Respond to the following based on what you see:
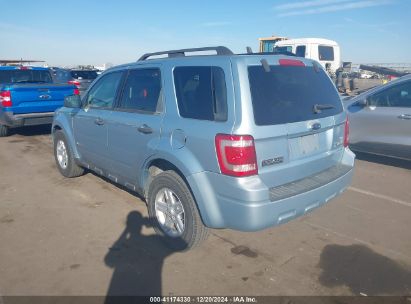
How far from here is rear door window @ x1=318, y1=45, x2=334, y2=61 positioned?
15750 millimetres

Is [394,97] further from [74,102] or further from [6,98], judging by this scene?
[6,98]

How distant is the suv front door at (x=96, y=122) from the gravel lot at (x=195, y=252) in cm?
61

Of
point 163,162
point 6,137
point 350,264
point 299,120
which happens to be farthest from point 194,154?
point 6,137

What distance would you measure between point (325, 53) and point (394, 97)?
10750 mm

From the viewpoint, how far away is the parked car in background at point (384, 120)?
5.87 meters

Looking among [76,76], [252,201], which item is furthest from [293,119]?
[76,76]

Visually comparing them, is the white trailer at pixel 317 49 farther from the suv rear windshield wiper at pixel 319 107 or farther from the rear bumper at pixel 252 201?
the rear bumper at pixel 252 201

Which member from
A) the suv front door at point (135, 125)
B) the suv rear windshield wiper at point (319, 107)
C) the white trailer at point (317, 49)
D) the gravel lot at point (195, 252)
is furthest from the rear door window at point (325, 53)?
the suv front door at point (135, 125)

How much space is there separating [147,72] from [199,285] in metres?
2.31

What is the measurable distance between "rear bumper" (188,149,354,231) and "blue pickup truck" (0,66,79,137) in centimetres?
669

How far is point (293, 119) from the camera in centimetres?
314

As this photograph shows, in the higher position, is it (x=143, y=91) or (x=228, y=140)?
(x=143, y=91)

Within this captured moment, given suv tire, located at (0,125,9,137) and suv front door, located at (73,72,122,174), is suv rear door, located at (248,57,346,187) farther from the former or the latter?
suv tire, located at (0,125,9,137)

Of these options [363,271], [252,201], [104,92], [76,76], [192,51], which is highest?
[192,51]
